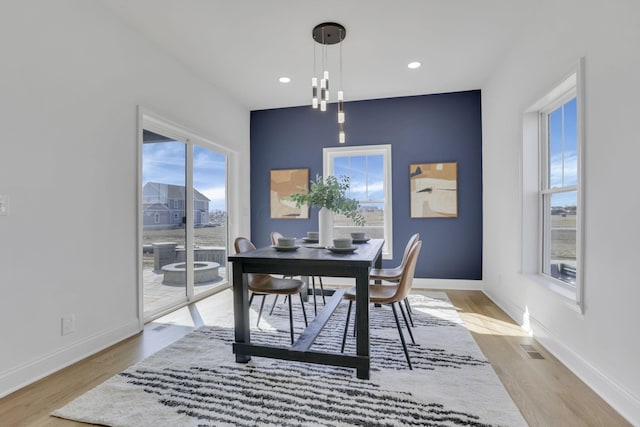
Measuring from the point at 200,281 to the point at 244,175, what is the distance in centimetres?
181

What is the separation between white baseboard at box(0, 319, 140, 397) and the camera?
76.7 inches

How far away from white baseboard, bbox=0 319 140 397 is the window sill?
3.48m

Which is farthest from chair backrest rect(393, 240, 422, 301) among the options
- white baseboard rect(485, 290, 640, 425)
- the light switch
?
the light switch

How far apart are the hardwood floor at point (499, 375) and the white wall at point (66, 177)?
0.58 ft

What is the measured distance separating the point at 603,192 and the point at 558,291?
925mm

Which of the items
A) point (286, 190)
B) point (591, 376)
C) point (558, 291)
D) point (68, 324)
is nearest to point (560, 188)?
point (558, 291)

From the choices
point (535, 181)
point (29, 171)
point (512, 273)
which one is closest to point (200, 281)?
point (29, 171)

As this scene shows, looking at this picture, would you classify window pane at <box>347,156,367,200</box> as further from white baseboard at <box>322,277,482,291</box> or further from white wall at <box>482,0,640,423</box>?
white wall at <box>482,0,640,423</box>

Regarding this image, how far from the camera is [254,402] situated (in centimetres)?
182

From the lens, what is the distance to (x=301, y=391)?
1.93 metres

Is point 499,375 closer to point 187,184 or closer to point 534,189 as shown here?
point 534,189

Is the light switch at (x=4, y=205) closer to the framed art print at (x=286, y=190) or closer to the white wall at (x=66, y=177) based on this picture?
the white wall at (x=66, y=177)

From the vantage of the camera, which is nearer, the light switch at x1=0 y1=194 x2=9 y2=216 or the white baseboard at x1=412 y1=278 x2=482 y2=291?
the light switch at x1=0 y1=194 x2=9 y2=216

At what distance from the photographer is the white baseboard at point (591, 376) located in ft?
5.44
